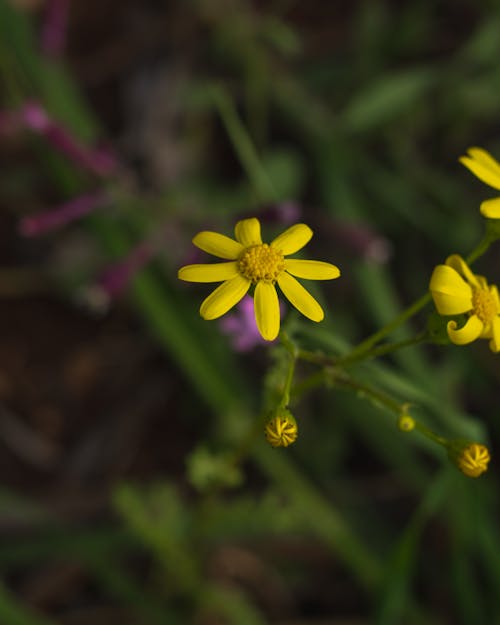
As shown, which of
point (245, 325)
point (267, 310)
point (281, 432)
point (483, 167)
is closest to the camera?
point (281, 432)

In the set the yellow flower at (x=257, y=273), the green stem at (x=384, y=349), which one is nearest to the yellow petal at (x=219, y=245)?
the yellow flower at (x=257, y=273)

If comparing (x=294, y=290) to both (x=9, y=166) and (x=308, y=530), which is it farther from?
(x=9, y=166)

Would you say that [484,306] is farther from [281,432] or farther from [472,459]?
[281,432]

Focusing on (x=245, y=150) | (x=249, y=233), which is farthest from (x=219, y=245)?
(x=245, y=150)

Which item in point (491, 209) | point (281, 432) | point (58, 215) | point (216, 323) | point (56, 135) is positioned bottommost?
point (281, 432)

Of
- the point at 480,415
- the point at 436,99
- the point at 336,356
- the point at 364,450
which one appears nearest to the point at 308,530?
the point at 364,450

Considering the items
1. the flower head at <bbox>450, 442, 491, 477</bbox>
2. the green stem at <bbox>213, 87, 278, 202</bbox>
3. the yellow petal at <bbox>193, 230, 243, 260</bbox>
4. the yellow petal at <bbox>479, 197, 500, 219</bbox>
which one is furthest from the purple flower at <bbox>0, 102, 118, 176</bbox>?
the flower head at <bbox>450, 442, 491, 477</bbox>

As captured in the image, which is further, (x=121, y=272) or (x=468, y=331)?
(x=121, y=272)
